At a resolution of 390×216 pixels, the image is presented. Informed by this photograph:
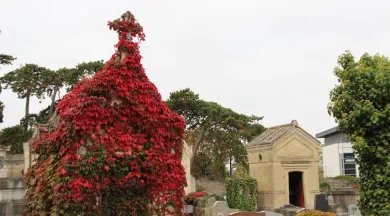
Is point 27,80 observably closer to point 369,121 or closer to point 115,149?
point 115,149

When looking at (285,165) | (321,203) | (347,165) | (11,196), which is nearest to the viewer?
(11,196)

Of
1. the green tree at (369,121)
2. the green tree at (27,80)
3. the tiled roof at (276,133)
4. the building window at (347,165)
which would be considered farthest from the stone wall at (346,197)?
the green tree at (27,80)

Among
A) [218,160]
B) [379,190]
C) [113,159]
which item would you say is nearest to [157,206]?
[113,159]

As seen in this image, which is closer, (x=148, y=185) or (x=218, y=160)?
(x=148, y=185)

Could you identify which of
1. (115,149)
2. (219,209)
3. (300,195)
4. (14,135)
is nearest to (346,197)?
(300,195)

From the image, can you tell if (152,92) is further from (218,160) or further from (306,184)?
(218,160)

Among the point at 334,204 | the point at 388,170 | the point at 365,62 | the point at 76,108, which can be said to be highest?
the point at 365,62

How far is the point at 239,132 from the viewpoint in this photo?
115ft

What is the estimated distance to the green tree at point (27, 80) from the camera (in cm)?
3856

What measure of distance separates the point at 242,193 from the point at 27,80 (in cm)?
2475

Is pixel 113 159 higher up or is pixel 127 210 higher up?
pixel 113 159

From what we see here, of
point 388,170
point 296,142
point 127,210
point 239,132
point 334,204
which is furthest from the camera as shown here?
point 239,132

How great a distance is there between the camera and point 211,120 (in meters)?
34.9

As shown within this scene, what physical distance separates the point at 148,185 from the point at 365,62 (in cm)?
638
